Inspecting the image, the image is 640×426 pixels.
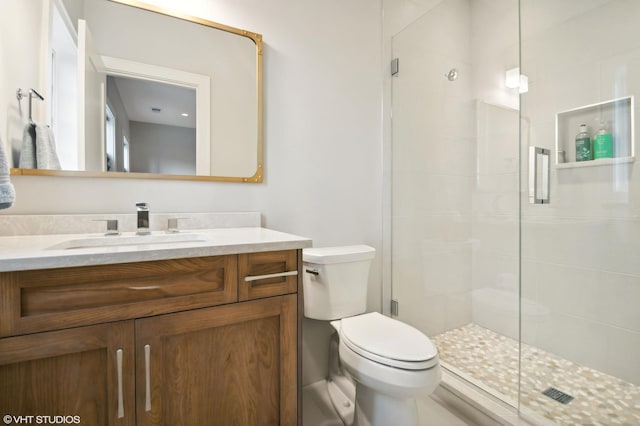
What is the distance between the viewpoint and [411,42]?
1.97 metres

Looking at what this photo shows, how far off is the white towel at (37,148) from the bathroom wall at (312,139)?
189 mm

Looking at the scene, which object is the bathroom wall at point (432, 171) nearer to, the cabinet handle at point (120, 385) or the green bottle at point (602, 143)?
the green bottle at point (602, 143)

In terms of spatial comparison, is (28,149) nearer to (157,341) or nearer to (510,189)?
(157,341)

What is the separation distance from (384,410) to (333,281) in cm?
56

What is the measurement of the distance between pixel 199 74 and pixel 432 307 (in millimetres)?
1999

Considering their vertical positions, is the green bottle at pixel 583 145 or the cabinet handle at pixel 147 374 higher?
the green bottle at pixel 583 145

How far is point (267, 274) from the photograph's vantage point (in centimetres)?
96

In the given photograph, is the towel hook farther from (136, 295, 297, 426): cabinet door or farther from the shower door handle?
the shower door handle

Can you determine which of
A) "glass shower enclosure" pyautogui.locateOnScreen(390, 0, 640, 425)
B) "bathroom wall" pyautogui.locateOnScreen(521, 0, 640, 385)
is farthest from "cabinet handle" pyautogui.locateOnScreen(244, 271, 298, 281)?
"bathroom wall" pyautogui.locateOnScreen(521, 0, 640, 385)

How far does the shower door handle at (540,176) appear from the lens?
181 cm

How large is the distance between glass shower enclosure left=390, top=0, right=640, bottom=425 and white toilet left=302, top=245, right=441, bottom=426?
578 millimetres

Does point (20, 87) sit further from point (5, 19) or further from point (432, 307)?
point (432, 307)

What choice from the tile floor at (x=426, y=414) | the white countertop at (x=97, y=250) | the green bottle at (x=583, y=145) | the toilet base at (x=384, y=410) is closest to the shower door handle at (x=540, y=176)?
the green bottle at (x=583, y=145)

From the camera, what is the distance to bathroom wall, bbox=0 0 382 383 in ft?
4.70
